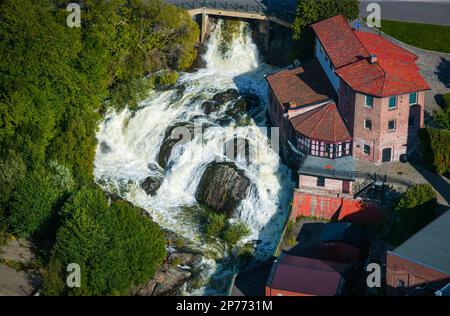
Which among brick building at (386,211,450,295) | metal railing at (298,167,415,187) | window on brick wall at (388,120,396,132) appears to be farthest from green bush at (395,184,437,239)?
window on brick wall at (388,120,396,132)

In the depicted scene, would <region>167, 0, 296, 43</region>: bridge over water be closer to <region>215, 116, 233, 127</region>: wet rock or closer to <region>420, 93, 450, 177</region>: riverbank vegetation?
<region>215, 116, 233, 127</region>: wet rock

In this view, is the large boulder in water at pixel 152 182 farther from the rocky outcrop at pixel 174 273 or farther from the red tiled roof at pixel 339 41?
the red tiled roof at pixel 339 41

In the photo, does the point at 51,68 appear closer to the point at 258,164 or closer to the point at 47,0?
the point at 47,0

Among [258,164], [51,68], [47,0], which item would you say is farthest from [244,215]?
[47,0]

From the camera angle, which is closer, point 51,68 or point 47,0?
point 51,68

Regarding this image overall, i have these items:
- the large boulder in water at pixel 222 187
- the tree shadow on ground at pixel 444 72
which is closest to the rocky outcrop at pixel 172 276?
the large boulder in water at pixel 222 187

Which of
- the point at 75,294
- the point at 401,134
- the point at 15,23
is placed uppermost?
the point at 15,23
